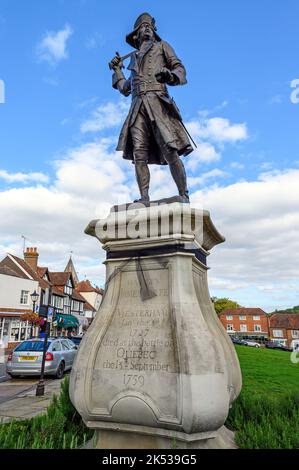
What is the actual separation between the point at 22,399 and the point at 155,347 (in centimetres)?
745

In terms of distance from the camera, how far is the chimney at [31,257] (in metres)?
39.3

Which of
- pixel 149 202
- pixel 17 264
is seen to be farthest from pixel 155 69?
pixel 17 264

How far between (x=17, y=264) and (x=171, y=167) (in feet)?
118

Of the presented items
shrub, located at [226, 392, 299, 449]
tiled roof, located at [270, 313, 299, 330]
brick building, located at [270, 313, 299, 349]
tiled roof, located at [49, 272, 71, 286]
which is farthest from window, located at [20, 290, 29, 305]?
tiled roof, located at [270, 313, 299, 330]

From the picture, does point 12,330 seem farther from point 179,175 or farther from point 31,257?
point 179,175

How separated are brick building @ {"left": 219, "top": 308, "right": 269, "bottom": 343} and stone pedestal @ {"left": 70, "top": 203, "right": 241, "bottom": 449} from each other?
78.8 metres

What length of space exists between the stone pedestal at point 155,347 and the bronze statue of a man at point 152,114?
0.76 metres

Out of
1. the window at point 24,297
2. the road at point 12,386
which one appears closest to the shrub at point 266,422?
the road at point 12,386

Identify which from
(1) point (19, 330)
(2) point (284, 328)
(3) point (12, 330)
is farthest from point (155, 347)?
(2) point (284, 328)

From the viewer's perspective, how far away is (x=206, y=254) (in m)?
4.25

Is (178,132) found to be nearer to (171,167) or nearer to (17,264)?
(171,167)

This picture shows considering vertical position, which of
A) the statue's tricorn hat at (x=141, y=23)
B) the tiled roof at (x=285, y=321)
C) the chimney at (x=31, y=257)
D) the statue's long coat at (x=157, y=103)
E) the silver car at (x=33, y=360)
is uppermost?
the chimney at (x=31, y=257)

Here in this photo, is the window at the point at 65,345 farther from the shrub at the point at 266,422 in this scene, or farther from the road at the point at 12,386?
the shrub at the point at 266,422

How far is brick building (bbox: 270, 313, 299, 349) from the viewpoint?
233ft
